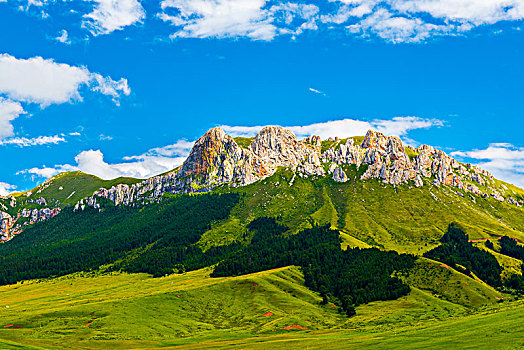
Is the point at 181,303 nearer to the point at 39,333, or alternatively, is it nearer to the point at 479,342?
the point at 39,333

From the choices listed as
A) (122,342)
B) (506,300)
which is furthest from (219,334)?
(506,300)

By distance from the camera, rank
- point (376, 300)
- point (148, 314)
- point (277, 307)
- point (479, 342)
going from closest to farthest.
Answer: point (479, 342), point (148, 314), point (277, 307), point (376, 300)

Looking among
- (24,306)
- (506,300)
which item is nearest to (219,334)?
(24,306)

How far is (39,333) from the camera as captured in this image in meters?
125

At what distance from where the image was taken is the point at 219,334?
442 ft

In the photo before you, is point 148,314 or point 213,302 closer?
point 148,314

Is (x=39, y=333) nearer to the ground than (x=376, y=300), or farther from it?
farther from it

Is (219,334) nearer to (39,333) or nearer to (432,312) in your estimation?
(39,333)

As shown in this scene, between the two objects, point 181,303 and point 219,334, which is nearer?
point 219,334

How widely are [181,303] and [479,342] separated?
142235 millimetres

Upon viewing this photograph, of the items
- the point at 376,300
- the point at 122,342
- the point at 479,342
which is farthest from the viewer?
the point at 376,300

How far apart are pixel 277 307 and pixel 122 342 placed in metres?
85.1

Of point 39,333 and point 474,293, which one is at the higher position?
point 39,333

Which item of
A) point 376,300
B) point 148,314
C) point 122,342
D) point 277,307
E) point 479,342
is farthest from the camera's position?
point 376,300
